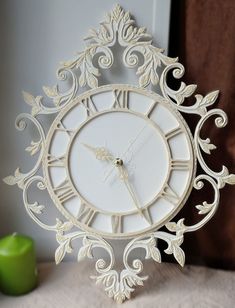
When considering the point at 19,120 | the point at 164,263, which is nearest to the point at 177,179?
the point at 164,263

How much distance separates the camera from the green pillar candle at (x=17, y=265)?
2.83 feet

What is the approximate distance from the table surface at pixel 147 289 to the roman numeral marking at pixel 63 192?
203 millimetres

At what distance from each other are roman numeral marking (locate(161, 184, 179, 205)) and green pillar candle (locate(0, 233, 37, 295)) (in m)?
0.31

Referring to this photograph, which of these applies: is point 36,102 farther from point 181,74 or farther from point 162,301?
point 162,301

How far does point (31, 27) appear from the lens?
89 centimetres

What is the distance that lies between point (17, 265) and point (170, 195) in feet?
1.19

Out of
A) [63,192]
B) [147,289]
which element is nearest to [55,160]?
[63,192]

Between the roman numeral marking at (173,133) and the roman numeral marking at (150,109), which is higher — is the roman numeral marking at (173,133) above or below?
below

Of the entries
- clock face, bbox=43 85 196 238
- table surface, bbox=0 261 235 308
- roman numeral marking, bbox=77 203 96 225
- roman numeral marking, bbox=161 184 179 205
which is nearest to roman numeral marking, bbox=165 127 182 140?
clock face, bbox=43 85 196 238

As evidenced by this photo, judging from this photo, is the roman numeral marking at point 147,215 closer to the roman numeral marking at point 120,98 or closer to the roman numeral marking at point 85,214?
the roman numeral marking at point 85,214

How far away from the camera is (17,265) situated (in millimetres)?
866

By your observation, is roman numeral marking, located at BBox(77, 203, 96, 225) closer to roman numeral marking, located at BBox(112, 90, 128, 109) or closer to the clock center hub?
the clock center hub

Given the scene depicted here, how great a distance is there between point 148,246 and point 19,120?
391 mm

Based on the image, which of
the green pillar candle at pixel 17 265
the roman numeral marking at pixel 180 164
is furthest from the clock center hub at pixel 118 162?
the green pillar candle at pixel 17 265
